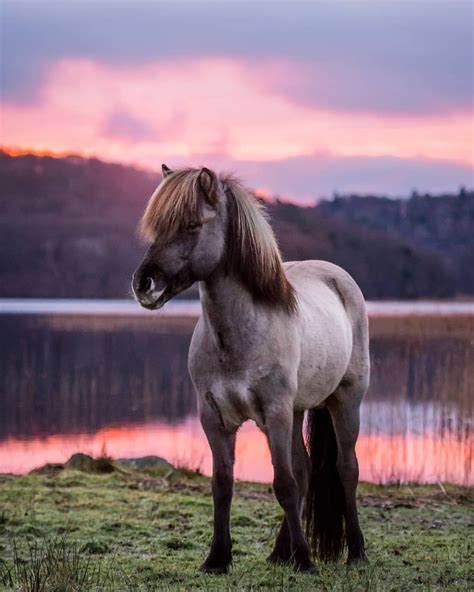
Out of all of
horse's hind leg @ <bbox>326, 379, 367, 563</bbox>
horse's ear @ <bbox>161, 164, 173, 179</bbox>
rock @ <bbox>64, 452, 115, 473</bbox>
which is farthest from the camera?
rock @ <bbox>64, 452, 115, 473</bbox>

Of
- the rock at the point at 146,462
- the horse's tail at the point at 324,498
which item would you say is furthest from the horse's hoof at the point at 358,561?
the rock at the point at 146,462

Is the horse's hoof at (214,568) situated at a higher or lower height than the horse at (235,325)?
lower

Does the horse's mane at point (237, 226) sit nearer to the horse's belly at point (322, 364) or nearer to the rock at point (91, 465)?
the horse's belly at point (322, 364)

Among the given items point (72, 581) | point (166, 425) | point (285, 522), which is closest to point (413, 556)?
point (285, 522)

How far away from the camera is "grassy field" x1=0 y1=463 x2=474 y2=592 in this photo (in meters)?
5.27

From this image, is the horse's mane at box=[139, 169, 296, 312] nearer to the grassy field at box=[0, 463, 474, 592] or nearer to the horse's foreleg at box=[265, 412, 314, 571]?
the horse's foreleg at box=[265, 412, 314, 571]

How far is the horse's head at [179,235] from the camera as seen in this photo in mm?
4879

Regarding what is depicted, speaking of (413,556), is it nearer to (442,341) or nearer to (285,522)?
(285,522)

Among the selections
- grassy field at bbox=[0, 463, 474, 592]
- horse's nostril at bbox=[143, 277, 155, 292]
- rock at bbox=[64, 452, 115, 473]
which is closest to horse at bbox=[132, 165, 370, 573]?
horse's nostril at bbox=[143, 277, 155, 292]

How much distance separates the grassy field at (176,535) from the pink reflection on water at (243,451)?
1.55 meters

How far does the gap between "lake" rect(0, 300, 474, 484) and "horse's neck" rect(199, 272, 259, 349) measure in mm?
6619

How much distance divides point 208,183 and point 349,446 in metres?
2.17

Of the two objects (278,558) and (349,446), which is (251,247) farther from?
(278,558)

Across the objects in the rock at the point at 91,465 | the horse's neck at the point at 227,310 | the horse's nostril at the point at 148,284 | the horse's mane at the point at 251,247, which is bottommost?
the rock at the point at 91,465
